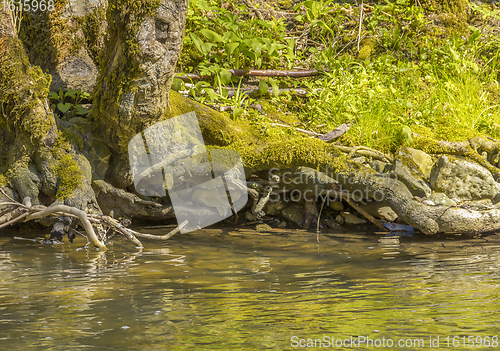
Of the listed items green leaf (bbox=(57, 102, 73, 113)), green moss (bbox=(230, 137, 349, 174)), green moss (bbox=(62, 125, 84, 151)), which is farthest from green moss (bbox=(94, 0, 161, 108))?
green moss (bbox=(230, 137, 349, 174))

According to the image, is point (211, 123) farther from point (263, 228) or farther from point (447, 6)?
point (447, 6)

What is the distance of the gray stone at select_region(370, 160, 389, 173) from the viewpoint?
523 cm

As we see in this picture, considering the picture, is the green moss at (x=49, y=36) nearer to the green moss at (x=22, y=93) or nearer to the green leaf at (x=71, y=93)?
the green leaf at (x=71, y=93)

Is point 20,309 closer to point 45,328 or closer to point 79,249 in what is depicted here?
→ point 45,328

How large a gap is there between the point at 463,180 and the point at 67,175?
4398 millimetres

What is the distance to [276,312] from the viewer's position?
99.3 inches

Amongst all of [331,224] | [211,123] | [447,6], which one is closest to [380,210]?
[331,224]

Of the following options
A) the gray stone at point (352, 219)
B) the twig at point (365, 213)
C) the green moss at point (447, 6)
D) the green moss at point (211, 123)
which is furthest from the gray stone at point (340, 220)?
the green moss at point (447, 6)

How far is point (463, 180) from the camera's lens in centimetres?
519

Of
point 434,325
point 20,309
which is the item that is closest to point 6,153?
point 20,309

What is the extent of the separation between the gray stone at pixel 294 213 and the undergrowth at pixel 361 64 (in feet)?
3.00

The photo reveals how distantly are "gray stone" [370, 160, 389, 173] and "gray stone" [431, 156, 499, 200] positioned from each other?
0.61m

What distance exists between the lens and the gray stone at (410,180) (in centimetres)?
512

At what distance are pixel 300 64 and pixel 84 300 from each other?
18.6 feet
